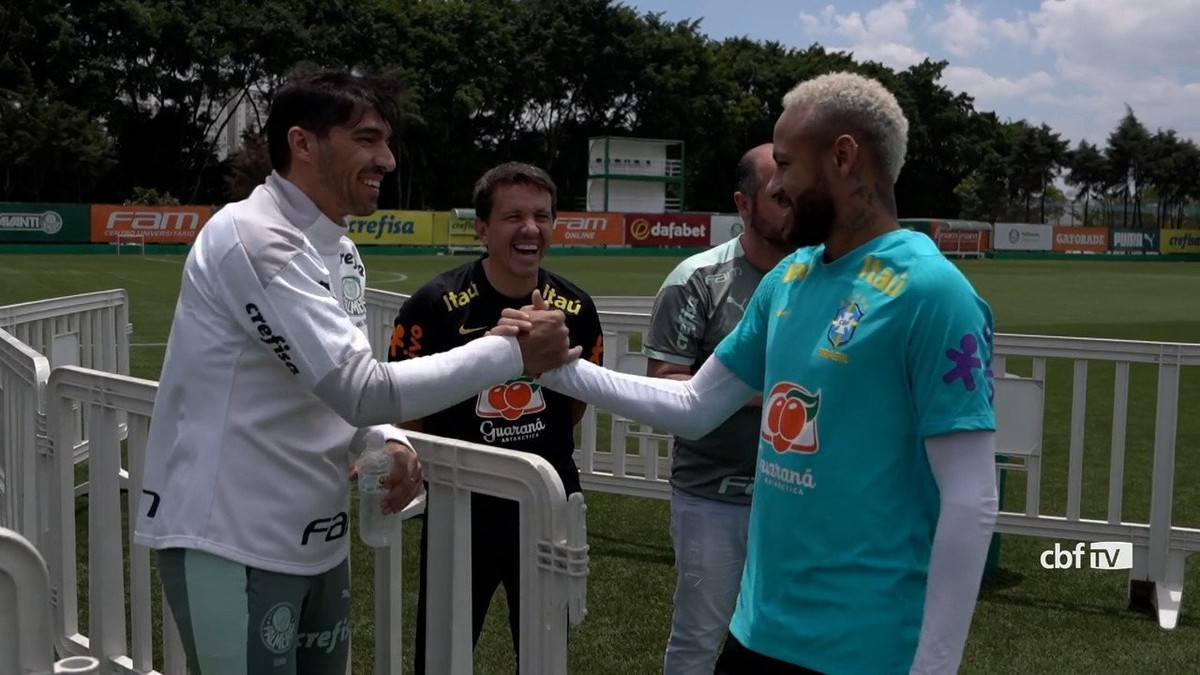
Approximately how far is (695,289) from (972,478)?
1.88 m

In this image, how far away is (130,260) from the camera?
34.2m

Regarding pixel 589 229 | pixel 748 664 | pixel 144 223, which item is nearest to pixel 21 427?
pixel 748 664

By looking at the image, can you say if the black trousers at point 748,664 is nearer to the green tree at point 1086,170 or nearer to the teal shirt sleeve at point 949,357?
the teal shirt sleeve at point 949,357

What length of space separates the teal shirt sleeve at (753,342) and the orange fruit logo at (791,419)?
268 millimetres

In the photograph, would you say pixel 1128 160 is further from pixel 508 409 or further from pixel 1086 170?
pixel 508 409

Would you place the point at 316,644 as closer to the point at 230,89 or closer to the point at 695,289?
the point at 695,289

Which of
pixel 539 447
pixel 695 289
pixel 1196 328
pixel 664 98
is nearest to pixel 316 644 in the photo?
pixel 539 447

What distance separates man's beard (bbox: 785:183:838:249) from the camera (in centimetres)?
252

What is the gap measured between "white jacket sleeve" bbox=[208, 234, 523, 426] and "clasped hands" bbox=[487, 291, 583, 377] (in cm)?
38

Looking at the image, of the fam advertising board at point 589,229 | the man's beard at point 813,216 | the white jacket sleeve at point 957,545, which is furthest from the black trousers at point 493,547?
the fam advertising board at point 589,229

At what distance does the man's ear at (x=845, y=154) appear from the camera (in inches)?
97.7

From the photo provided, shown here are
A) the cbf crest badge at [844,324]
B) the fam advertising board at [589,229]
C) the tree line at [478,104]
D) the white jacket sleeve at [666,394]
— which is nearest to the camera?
the cbf crest badge at [844,324]

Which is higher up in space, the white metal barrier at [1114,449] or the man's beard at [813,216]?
the man's beard at [813,216]

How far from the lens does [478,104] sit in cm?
6162
